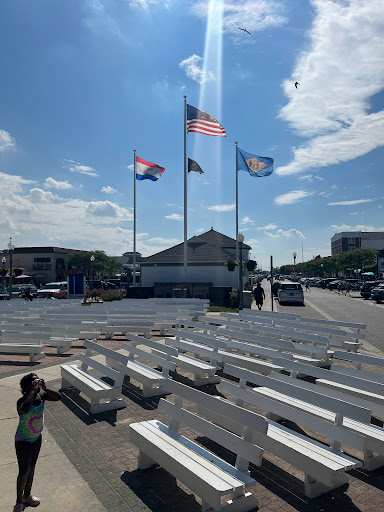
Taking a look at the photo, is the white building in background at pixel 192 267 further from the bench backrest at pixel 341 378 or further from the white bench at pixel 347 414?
the white bench at pixel 347 414

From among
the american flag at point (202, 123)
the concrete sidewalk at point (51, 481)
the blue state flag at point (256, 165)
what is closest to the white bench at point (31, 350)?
the concrete sidewalk at point (51, 481)

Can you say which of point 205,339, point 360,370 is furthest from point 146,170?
point 360,370

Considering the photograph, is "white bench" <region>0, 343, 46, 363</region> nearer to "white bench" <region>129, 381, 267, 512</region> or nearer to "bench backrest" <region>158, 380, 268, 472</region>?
"white bench" <region>129, 381, 267, 512</region>

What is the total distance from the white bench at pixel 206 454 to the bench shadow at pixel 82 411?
1409mm

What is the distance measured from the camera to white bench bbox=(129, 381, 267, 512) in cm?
341

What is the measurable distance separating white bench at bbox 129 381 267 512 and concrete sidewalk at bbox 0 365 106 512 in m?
0.71

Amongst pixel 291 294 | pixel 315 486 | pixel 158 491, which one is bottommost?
pixel 158 491

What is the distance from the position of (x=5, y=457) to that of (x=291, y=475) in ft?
10.8

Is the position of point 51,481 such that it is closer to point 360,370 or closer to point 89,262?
point 360,370

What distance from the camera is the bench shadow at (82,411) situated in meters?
5.84

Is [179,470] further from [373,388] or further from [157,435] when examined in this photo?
[373,388]

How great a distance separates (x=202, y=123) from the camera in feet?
82.7

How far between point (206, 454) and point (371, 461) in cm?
196

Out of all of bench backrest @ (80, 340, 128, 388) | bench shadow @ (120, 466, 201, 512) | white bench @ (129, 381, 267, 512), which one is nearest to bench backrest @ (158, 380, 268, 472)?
white bench @ (129, 381, 267, 512)
